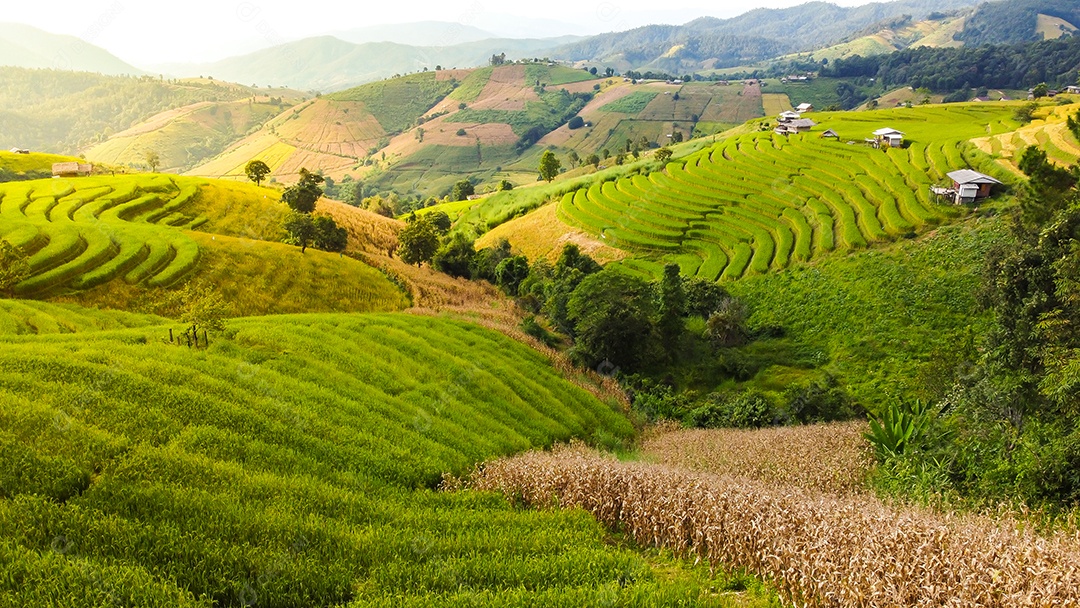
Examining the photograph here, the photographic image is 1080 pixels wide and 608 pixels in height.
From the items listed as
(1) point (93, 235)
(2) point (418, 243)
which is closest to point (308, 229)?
(2) point (418, 243)

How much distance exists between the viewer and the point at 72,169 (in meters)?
70.4

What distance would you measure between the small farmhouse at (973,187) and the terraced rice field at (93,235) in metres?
65.8

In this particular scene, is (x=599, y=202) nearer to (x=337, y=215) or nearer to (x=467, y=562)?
(x=337, y=215)

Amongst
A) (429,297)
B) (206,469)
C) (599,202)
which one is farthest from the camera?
(599,202)

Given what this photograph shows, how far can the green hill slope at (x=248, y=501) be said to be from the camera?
787 cm

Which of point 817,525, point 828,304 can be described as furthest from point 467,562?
point 828,304

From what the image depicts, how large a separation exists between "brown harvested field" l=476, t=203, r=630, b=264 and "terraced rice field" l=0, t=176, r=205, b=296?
3789 centimetres

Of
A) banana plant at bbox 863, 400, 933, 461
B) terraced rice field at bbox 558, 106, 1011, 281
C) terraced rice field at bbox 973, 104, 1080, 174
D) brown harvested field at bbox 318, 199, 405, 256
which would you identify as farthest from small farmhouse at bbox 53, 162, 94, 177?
terraced rice field at bbox 973, 104, 1080, 174

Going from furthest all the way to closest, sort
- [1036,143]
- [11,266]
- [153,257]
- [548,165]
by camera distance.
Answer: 1. [548,165]
2. [1036,143]
3. [153,257]
4. [11,266]

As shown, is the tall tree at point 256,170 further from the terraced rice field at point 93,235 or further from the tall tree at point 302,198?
the terraced rice field at point 93,235

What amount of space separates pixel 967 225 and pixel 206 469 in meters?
61.0

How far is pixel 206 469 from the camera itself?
10.3m

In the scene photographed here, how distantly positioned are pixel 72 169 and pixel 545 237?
190ft

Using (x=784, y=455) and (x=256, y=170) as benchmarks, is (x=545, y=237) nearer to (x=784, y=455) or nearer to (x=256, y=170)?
(x=256, y=170)
